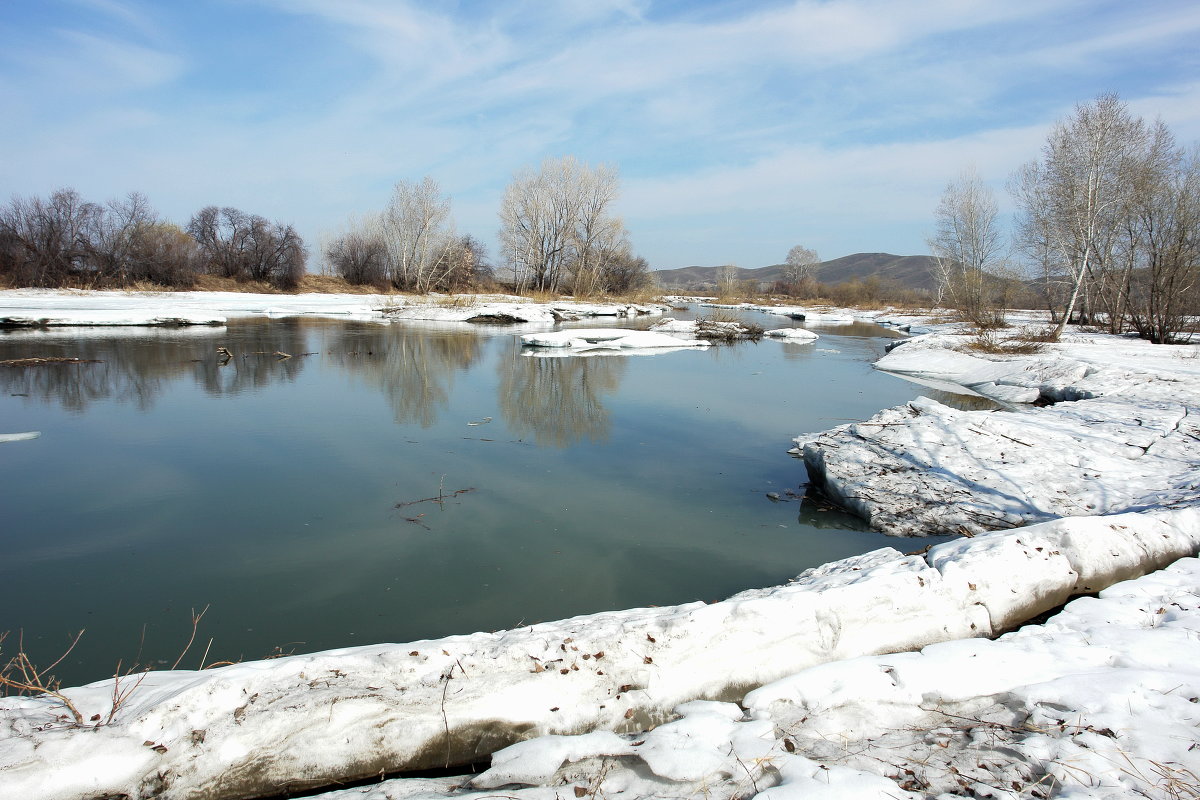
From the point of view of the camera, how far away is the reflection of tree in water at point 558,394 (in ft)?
25.3

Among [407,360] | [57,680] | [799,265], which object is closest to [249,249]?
[407,360]

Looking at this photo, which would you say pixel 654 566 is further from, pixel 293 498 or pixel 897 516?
pixel 293 498

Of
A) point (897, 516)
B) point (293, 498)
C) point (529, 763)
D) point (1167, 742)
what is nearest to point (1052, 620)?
point (1167, 742)

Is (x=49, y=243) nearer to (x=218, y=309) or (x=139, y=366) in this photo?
(x=218, y=309)

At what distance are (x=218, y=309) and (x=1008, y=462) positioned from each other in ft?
86.2

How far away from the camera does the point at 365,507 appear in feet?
16.1

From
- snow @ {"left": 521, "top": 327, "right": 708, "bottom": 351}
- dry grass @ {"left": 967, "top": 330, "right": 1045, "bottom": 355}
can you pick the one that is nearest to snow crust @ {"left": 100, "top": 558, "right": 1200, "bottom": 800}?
snow @ {"left": 521, "top": 327, "right": 708, "bottom": 351}

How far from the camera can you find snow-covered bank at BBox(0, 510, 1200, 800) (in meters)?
1.97

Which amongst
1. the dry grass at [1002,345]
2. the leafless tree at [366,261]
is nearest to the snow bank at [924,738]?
the dry grass at [1002,345]

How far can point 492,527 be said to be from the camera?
4.60m

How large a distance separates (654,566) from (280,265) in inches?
1535

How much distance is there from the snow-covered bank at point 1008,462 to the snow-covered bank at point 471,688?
1.81 m

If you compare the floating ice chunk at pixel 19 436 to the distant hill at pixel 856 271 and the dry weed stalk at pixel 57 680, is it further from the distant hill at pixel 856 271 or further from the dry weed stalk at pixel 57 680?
the distant hill at pixel 856 271

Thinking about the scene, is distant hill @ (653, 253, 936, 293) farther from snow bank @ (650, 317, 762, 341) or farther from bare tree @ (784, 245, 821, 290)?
snow bank @ (650, 317, 762, 341)
